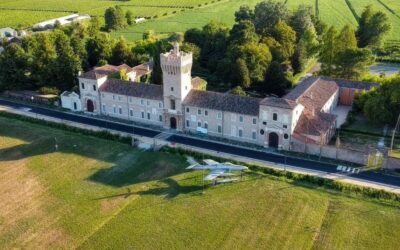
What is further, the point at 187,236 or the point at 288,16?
the point at 288,16

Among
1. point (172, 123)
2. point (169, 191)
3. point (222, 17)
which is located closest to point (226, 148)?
point (172, 123)

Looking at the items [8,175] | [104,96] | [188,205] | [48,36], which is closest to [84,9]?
[48,36]

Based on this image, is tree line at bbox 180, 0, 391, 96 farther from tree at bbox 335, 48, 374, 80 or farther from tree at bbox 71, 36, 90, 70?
tree at bbox 71, 36, 90, 70

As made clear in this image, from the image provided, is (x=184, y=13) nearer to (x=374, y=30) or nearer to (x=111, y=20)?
(x=111, y=20)

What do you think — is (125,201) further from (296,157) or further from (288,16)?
(288,16)

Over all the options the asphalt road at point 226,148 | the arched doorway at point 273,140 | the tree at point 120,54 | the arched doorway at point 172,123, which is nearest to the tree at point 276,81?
the arched doorway at point 273,140

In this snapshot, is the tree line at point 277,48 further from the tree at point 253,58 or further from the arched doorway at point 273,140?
the arched doorway at point 273,140
